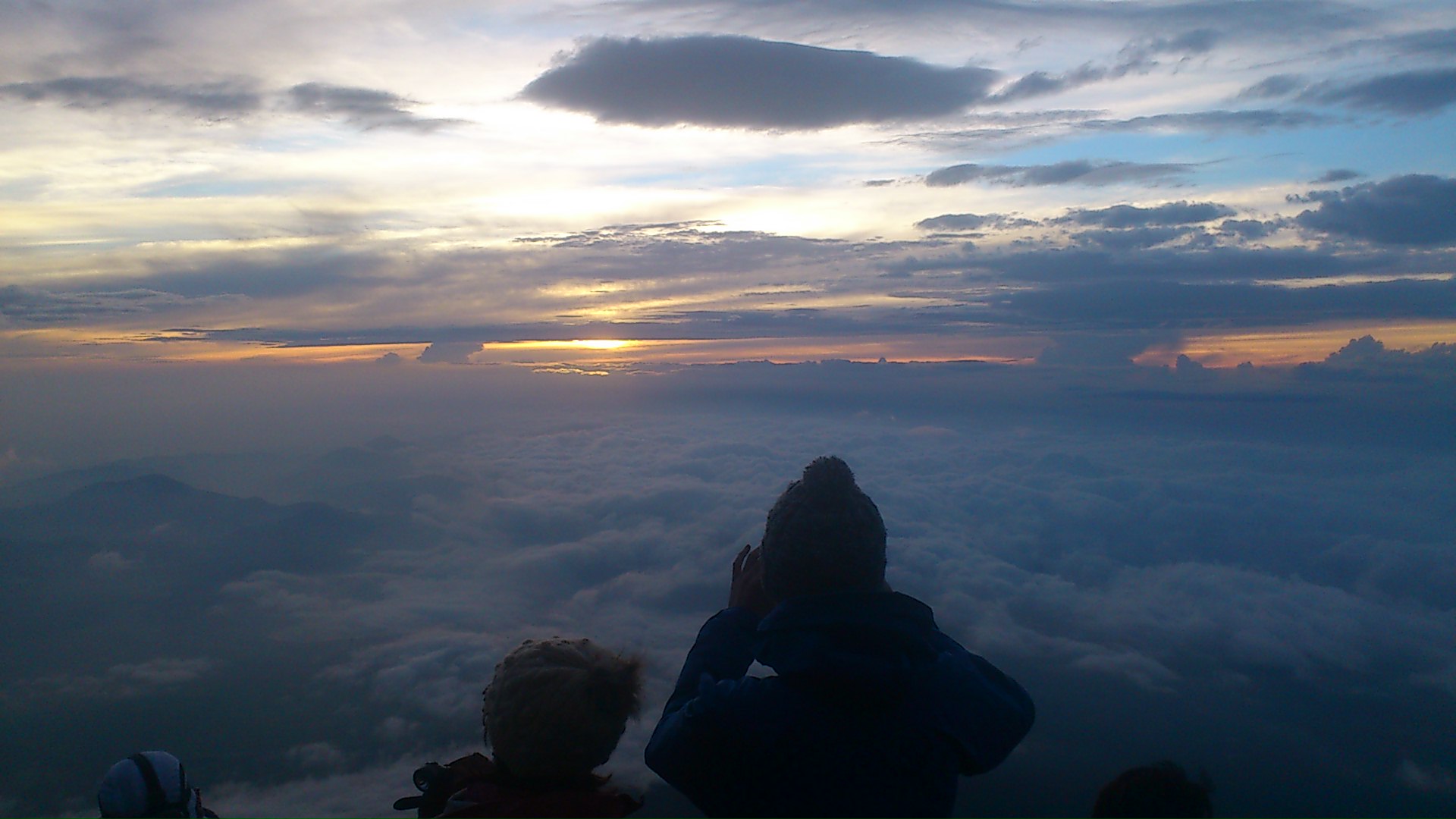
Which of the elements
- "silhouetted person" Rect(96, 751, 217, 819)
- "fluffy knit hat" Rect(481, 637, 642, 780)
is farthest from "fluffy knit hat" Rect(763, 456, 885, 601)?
"silhouetted person" Rect(96, 751, 217, 819)

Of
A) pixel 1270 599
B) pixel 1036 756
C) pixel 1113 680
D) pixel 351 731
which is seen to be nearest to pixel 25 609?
pixel 351 731

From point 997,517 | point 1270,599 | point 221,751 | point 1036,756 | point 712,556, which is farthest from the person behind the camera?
point 997,517

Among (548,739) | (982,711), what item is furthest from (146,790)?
(982,711)

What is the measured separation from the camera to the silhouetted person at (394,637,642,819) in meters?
2.61

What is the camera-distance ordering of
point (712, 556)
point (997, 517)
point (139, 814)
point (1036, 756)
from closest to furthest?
point (139, 814) → point (1036, 756) → point (712, 556) → point (997, 517)

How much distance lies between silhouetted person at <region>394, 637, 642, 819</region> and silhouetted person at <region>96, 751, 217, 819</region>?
1907mm

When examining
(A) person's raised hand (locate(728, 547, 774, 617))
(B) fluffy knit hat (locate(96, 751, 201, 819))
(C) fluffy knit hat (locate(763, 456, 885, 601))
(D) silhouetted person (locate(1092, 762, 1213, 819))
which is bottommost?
(B) fluffy knit hat (locate(96, 751, 201, 819))

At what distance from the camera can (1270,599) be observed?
136125 millimetres

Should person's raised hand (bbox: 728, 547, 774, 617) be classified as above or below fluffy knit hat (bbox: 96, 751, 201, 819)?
above

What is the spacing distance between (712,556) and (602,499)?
45533 millimetres

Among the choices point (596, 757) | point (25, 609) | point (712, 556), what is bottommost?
point (25, 609)

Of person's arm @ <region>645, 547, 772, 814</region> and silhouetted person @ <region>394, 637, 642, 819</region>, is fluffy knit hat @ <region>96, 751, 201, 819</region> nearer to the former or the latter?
silhouetted person @ <region>394, 637, 642, 819</region>

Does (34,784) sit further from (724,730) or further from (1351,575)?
(1351,575)

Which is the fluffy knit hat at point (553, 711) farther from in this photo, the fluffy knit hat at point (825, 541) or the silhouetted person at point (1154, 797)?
the silhouetted person at point (1154, 797)
